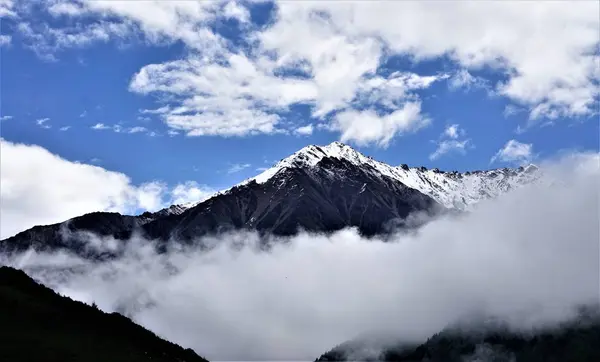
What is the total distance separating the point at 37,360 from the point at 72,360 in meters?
11.0

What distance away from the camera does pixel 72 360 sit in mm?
198250

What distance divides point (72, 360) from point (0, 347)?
21.0 metres

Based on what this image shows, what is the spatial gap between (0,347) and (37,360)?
13279mm

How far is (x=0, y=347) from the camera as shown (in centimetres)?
19412

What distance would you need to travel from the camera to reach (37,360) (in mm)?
190500
